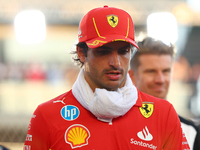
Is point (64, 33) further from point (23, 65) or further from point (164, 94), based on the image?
point (164, 94)

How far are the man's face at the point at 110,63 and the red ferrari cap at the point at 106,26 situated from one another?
41mm

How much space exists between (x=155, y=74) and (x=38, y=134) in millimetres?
1064

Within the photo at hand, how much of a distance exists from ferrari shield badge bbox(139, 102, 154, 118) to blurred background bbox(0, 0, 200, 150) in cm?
407

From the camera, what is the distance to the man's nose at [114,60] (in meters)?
1.29

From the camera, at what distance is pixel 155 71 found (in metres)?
2.07

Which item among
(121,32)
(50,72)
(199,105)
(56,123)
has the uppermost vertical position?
(121,32)

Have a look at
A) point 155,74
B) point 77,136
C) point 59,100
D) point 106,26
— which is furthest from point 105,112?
point 155,74

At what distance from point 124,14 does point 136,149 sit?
0.67 meters

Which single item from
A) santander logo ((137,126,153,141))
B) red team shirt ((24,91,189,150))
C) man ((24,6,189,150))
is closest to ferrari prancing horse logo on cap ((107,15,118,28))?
man ((24,6,189,150))

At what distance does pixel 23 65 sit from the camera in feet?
21.4

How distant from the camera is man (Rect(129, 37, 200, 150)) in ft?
6.61

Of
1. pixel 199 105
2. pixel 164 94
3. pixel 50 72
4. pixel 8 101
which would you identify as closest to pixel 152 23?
pixel 199 105

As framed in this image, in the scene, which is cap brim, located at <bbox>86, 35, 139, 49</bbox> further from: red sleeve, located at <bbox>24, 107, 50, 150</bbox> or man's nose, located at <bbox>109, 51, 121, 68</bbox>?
red sleeve, located at <bbox>24, 107, 50, 150</bbox>

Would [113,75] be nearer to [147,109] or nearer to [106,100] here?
[106,100]
